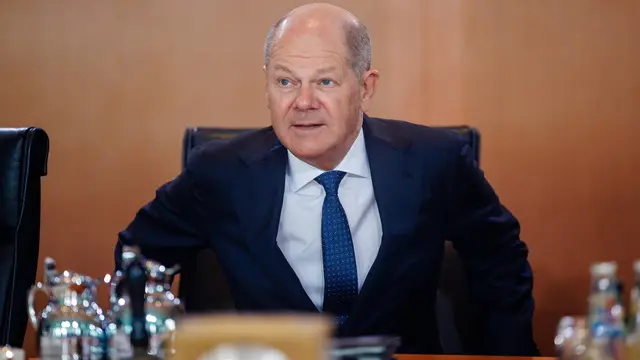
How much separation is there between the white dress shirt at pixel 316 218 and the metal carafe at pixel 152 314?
0.77 meters

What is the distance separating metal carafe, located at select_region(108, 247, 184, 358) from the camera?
4.54 feet

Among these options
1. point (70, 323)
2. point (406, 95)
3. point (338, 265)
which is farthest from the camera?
point (406, 95)

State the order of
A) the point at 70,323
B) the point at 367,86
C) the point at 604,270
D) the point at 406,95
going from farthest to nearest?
1. the point at 406,95
2. the point at 367,86
3. the point at 70,323
4. the point at 604,270

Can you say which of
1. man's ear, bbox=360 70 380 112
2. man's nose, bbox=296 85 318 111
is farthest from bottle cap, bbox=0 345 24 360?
man's ear, bbox=360 70 380 112

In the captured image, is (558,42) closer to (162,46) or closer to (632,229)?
(632,229)

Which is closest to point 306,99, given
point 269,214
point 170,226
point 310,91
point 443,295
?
point 310,91

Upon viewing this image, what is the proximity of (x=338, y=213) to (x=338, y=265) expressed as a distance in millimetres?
115

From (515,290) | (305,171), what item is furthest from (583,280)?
(305,171)

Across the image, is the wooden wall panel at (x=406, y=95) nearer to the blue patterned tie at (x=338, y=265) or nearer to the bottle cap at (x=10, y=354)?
the blue patterned tie at (x=338, y=265)

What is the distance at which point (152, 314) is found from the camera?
1.42m

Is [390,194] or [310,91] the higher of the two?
[310,91]

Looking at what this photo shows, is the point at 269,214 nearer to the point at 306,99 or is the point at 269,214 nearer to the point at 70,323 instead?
the point at 306,99

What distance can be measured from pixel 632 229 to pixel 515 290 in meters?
1.26

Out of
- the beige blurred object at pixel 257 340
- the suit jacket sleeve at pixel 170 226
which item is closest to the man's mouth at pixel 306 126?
the suit jacket sleeve at pixel 170 226
